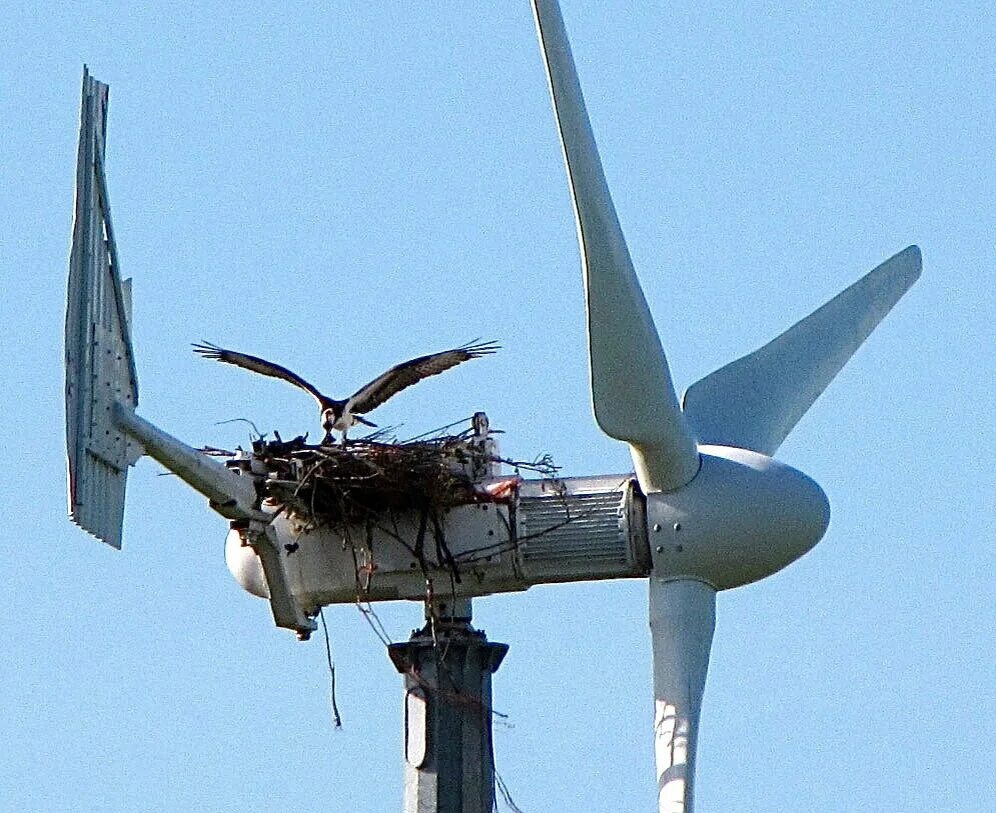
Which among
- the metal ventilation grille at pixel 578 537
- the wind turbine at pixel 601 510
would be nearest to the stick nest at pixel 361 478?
the wind turbine at pixel 601 510

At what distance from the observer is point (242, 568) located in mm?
32906

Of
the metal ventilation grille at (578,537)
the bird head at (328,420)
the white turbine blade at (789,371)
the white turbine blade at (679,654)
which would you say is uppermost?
the white turbine blade at (789,371)

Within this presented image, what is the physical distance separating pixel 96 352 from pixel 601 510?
16.7 ft

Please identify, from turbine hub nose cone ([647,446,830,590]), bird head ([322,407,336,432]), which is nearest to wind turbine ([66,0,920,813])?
turbine hub nose cone ([647,446,830,590])

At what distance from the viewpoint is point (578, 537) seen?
31.9 meters

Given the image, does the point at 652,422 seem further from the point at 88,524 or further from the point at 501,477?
the point at 88,524

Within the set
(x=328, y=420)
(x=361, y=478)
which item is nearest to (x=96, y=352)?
(x=361, y=478)

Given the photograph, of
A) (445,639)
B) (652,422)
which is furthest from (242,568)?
(652,422)

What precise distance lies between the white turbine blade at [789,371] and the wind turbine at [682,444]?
0.01 metres

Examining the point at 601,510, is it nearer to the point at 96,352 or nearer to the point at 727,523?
the point at 727,523

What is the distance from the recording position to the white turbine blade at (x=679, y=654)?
104ft

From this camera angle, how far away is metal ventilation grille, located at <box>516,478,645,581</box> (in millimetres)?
31859

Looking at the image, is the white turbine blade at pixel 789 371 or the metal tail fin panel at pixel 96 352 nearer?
the metal tail fin panel at pixel 96 352

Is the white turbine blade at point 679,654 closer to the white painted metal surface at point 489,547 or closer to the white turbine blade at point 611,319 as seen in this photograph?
the white painted metal surface at point 489,547
